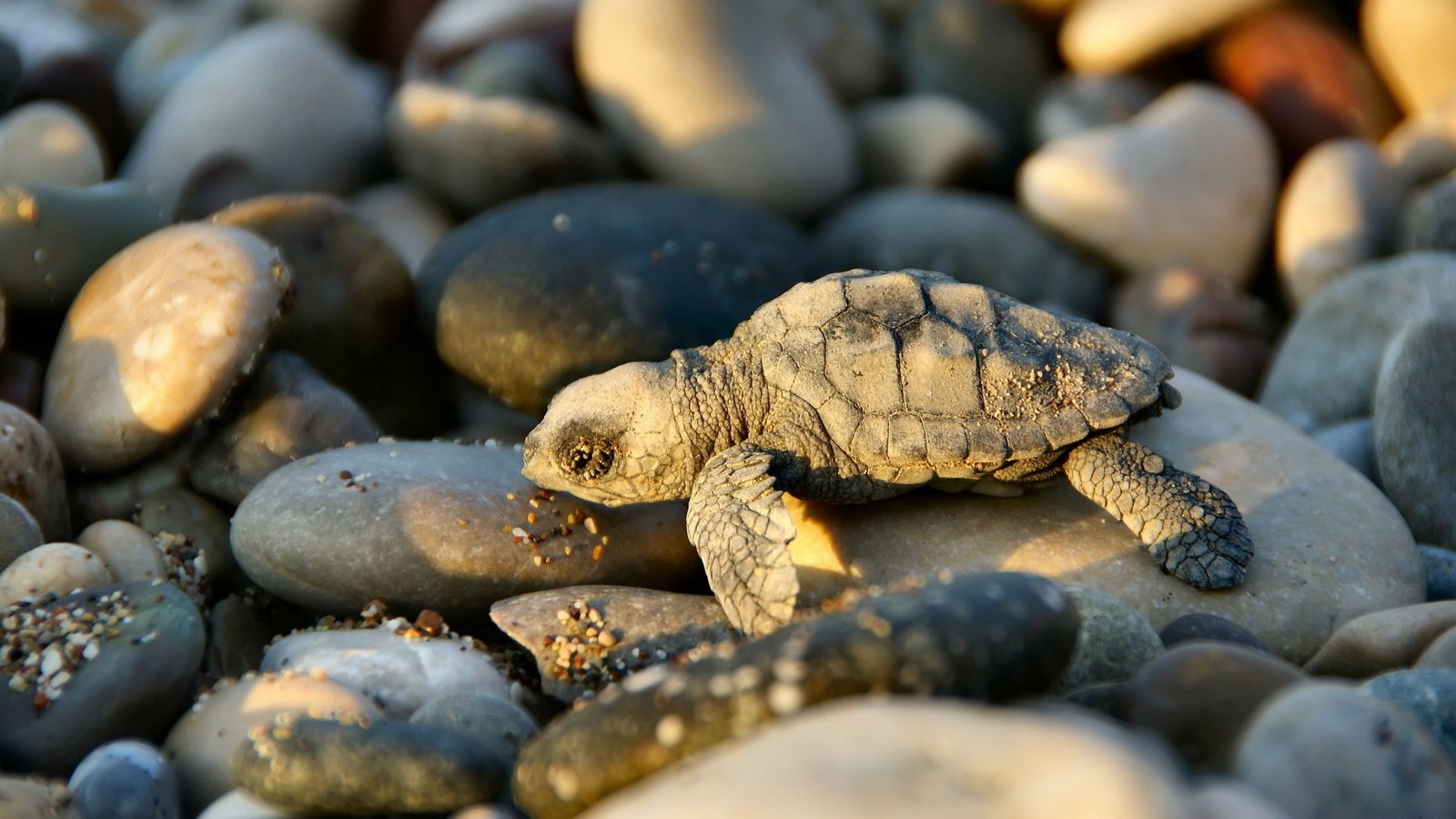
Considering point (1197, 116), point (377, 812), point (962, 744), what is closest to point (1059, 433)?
point (962, 744)

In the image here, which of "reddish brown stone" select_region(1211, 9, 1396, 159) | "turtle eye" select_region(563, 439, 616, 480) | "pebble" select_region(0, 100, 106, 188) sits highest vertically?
"reddish brown stone" select_region(1211, 9, 1396, 159)

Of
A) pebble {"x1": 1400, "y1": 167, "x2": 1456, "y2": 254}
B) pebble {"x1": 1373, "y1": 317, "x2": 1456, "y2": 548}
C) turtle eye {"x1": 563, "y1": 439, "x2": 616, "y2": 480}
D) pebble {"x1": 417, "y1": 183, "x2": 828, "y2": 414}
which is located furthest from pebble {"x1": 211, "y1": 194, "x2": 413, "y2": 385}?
pebble {"x1": 1400, "y1": 167, "x2": 1456, "y2": 254}

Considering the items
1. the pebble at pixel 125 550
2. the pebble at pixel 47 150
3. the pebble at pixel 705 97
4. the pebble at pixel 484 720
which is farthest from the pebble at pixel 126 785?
the pebble at pixel 705 97

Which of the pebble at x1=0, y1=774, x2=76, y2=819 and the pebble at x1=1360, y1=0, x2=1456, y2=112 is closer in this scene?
the pebble at x1=0, y1=774, x2=76, y2=819

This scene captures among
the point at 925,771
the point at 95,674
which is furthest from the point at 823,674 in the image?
the point at 95,674

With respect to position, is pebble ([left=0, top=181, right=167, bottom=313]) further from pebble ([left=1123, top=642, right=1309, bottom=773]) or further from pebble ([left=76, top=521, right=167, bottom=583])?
pebble ([left=1123, top=642, right=1309, bottom=773])

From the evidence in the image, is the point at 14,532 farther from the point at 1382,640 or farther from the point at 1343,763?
the point at 1382,640

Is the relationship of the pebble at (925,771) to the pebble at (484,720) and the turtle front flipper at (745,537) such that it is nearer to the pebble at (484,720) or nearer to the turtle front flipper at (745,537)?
the pebble at (484,720)
